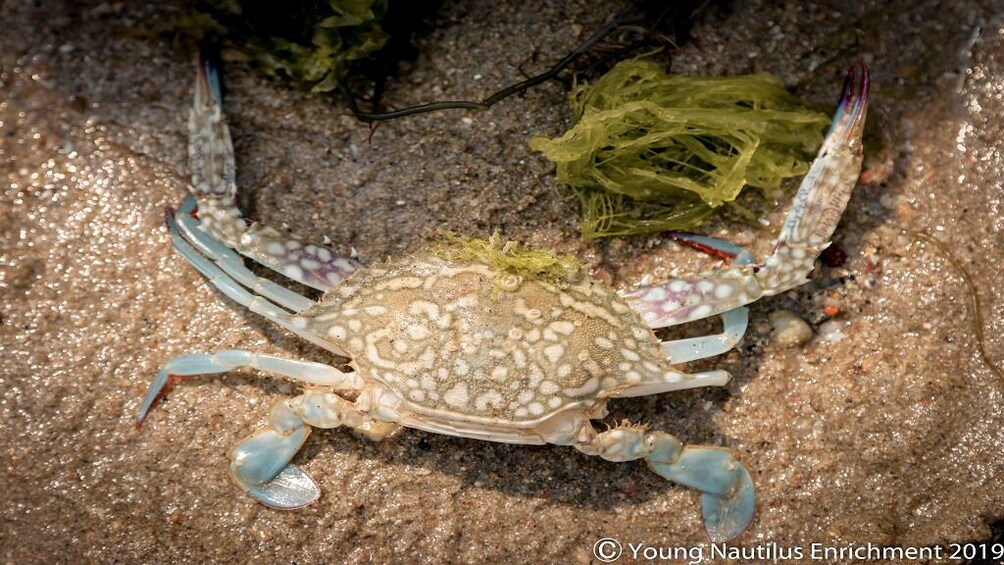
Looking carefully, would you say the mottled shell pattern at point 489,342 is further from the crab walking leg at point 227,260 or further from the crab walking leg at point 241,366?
the crab walking leg at point 227,260

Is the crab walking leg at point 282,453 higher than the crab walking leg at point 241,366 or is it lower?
lower

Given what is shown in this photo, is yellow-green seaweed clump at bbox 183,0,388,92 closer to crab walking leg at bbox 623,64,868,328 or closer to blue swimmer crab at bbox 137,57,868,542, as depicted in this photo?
blue swimmer crab at bbox 137,57,868,542

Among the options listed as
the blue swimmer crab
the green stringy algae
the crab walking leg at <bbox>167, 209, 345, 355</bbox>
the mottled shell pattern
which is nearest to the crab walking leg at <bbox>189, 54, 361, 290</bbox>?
the blue swimmer crab

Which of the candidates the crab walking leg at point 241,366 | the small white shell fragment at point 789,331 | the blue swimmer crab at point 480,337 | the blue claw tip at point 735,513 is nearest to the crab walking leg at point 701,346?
the blue swimmer crab at point 480,337

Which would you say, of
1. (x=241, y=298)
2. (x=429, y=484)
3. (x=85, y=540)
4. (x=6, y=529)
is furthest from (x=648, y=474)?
(x=6, y=529)

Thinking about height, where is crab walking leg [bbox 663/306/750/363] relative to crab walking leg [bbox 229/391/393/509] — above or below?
above

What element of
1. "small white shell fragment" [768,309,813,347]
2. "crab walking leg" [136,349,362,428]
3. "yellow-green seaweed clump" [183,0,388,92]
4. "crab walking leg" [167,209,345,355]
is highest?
"yellow-green seaweed clump" [183,0,388,92]

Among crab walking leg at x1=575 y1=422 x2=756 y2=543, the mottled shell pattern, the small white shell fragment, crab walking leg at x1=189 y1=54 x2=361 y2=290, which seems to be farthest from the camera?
the small white shell fragment

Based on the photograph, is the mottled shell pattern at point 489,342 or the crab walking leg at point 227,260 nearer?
the mottled shell pattern at point 489,342
